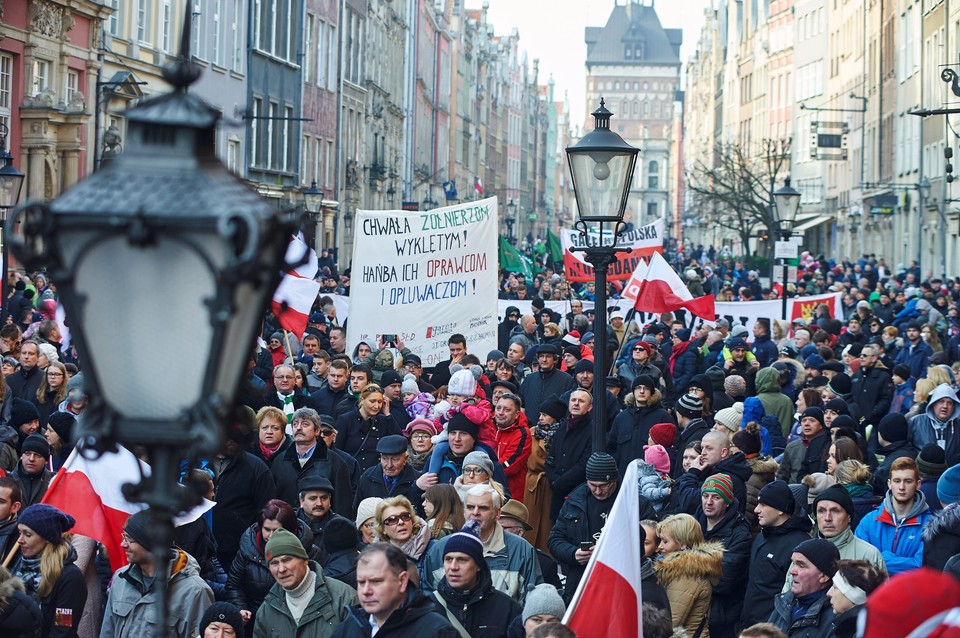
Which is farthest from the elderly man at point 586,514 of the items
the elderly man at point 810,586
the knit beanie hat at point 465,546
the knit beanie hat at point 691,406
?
the knit beanie hat at point 691,406

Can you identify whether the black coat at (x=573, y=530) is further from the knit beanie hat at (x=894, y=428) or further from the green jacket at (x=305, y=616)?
the knit beanie hat at (x=894, y=428)

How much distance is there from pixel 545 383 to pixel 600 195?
4716 mm

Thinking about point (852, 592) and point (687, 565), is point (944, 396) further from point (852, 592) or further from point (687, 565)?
point (852, 592)

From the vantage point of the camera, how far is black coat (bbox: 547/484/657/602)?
8797 millimetres

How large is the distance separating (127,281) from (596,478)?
19.9 ft

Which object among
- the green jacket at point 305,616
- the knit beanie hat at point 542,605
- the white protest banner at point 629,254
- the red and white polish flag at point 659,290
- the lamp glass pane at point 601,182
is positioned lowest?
the green jacket at point 305,616

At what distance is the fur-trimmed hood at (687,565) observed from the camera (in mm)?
7613

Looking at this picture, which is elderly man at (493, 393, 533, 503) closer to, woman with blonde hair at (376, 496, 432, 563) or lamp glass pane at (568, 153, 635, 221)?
lamp glass pane at (568, 153, 635, 221)

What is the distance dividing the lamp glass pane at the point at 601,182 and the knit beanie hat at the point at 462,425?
164cm

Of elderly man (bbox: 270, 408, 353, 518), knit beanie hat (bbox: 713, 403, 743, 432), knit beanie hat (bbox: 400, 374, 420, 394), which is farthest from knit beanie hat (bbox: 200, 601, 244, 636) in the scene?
knit beanie hat (bbox: 400, 374, 420, 394)

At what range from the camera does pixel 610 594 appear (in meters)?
6.18

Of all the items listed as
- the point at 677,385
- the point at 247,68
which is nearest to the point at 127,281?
the point at 677,385

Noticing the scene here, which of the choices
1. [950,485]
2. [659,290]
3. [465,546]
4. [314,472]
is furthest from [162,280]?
[659,290]

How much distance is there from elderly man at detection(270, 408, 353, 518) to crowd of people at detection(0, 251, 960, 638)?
0.02 meters
